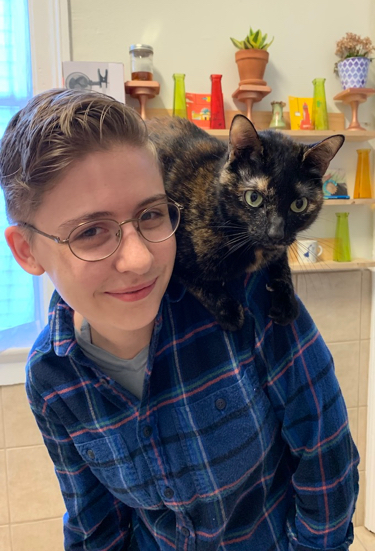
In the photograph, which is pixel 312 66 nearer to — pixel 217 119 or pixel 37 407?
pixel 217 119

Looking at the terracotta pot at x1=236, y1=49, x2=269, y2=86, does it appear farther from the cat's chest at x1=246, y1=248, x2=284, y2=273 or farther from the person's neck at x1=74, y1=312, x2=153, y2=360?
the person's neck at x1=74, y1=312, x2=153, y2=360

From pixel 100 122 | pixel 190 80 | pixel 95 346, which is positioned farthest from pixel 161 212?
pixel 190 80

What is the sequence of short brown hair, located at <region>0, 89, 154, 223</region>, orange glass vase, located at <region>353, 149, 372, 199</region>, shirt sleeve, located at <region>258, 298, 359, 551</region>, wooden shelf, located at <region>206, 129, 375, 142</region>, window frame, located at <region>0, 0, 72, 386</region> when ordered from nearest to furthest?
short brown hair, located at <region>0, 89, 154, 223</region>, shirt sleeve, located at <region>258, 298, 359, 551</region>, window frame, located at <region>0, 0, 72, 386</region>, wooden shelf, located at <region>206, 129, 375, 142</region>, orange glass vase, located at <region>353, 149, 372, 199</region>

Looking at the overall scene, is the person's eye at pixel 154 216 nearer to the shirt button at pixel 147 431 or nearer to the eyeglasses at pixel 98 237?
the eyeglasses at pixel 98 237

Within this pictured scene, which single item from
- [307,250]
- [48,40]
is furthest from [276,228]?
[48,40]

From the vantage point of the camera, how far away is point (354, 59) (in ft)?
5.70

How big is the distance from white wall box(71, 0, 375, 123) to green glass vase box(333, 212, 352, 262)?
1.61 ft

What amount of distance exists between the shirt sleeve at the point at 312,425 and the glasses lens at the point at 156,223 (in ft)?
0.81

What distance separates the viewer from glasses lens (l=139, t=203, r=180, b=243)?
645 mm

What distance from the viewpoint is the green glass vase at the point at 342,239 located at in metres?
1.88

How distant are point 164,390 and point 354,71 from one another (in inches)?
64.2

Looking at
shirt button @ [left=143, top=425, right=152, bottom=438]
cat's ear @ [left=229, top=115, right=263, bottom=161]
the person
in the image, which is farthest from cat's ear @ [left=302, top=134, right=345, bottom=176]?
shirt button @ [left=143, top=425, right=152, bottom=438]

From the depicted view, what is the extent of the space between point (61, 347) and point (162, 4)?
60.9 inches

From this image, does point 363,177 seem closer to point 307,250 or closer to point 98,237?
point 307,250
